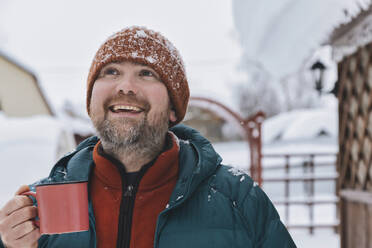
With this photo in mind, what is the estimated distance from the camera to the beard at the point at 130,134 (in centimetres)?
118

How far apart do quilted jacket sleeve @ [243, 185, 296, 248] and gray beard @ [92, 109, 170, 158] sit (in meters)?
0.39

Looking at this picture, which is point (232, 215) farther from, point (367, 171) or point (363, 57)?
point (363, 57)

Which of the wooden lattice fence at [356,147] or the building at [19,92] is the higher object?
the building at [19,92]

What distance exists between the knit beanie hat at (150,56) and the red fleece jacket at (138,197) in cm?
27

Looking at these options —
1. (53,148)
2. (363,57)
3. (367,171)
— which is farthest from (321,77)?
(53,148)

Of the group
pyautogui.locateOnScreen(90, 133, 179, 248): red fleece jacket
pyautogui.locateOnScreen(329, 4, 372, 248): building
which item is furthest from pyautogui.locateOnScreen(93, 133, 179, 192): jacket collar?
pyautogui.locateOnScreen(329, 4, 372, 248): building

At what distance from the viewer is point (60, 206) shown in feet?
3.17

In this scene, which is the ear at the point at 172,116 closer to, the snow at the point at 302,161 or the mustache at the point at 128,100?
the mustache at the point at 128,100

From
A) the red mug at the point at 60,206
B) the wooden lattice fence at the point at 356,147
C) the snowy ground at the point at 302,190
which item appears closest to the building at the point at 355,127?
the wooden lattice fence at the point at 356,147

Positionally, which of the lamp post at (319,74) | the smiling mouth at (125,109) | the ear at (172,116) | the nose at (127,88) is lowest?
the ear at (172,116)

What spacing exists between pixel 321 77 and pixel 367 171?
6.45 ft

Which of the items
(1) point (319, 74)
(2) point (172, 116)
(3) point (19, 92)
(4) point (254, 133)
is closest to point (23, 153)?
(2) point (172, 116)

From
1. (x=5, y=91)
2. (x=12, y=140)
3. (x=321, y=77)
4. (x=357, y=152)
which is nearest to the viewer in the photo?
(x=357, y=152)

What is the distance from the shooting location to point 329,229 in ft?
22.7
